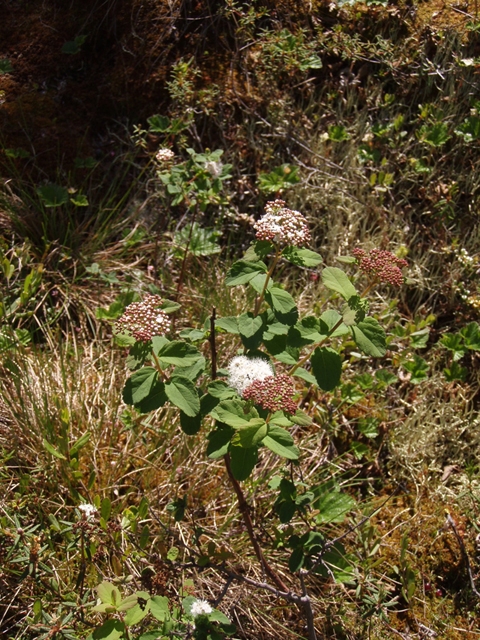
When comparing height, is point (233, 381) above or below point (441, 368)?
above

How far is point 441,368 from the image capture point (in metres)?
2.95

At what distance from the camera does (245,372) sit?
176 cm

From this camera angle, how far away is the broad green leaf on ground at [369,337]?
169 centimetres

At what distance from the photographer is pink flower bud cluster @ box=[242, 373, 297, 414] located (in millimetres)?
1560

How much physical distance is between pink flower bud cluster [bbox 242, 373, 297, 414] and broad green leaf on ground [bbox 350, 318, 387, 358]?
10.3 inches

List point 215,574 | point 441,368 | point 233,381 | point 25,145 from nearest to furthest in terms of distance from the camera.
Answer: point 233,381
point 215,574
point 441,368
point 25,145

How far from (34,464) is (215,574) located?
0.84m

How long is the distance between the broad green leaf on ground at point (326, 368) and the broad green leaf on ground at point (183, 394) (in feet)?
1.21

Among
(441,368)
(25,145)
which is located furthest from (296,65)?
(441,368)

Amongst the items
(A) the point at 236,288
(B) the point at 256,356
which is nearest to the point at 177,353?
(B) the point at 256,356

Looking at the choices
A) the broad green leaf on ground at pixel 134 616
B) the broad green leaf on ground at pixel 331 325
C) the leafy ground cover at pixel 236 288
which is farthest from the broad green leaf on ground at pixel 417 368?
the broad green leaf on ground at pixel 134 616

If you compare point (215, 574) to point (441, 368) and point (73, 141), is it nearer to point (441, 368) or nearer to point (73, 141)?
point (441, 368)

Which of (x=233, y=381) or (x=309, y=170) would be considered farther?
(x=309, y=170)

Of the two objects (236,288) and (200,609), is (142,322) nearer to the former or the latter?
(200,609)
